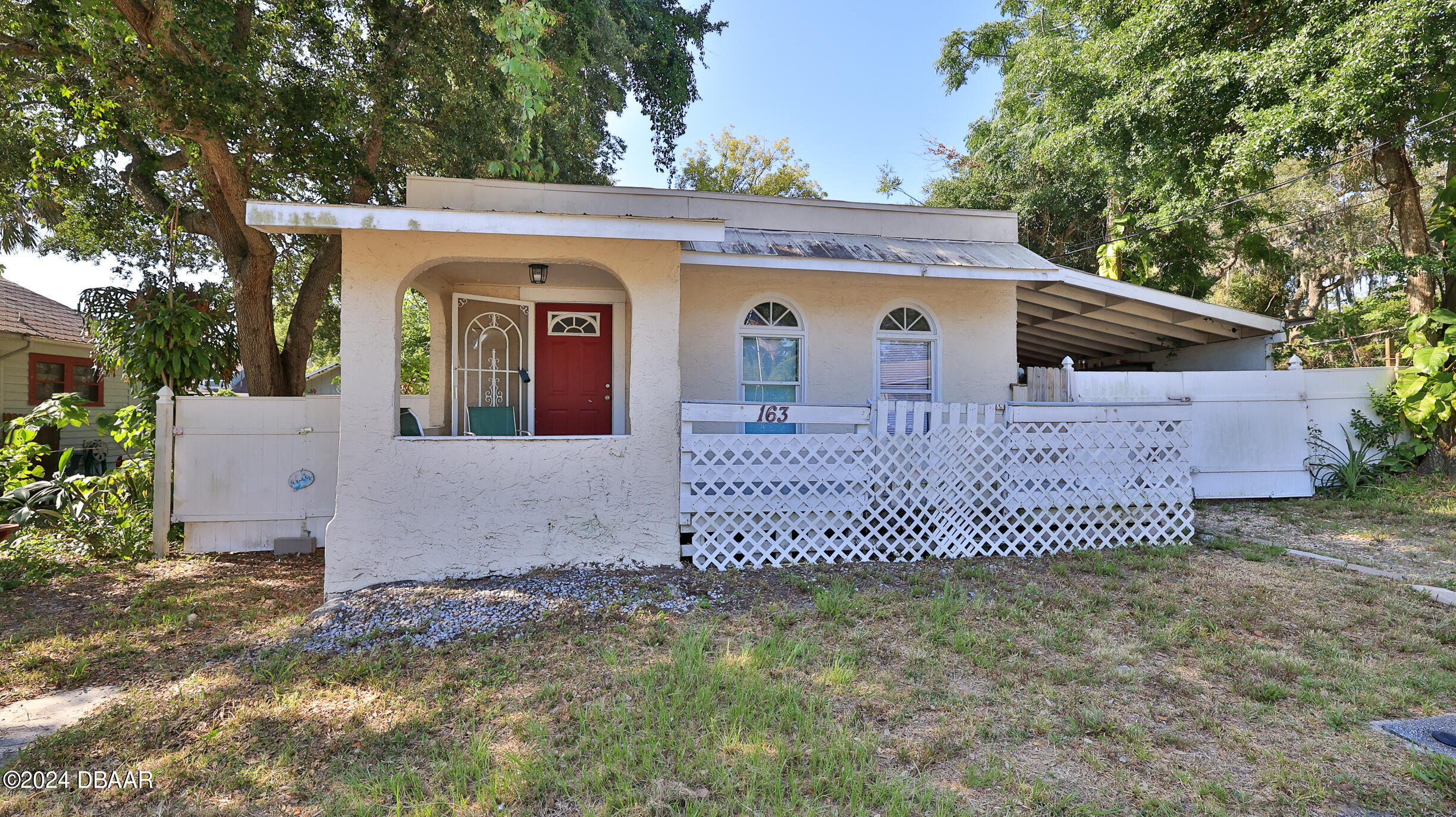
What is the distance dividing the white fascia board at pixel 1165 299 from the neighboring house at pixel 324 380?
844 inches

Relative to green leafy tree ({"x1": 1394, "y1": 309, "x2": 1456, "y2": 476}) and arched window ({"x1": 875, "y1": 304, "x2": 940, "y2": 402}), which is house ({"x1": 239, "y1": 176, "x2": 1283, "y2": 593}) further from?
green leafy tree ({"x1": 1394, "y1": 309, "x2": 1456, "y2": 476})

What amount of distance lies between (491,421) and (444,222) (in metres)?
3.21

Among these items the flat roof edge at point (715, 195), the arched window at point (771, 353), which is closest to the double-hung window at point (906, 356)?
the arched window at point (771, 353)

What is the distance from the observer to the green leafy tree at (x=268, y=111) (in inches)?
281

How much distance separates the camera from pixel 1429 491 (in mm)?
8289

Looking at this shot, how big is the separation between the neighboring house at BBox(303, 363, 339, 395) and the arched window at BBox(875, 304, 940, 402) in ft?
63.7

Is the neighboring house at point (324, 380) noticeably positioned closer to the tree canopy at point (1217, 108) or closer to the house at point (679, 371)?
the house at point (679, 371)

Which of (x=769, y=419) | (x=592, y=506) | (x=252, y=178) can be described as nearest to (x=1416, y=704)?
(x=769, y=419)

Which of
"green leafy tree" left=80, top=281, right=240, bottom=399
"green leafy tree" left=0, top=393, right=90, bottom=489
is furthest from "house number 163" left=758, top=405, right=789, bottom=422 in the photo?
"green leafy tree" left=0, top=393, right=90, bottom=489

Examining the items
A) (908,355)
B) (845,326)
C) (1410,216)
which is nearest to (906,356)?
(908,355)

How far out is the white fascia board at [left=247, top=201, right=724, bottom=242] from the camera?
505 cm

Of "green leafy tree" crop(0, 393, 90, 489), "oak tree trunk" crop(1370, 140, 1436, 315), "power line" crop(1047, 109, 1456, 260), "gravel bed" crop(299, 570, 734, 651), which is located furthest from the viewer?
"oak tree trunk" crop(1370, 140, 1436, 315)

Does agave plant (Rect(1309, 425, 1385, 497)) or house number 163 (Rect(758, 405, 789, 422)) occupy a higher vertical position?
house number 163 (Rect(758, 405, 789, 422))

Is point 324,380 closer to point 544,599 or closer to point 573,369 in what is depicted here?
point 573,369
